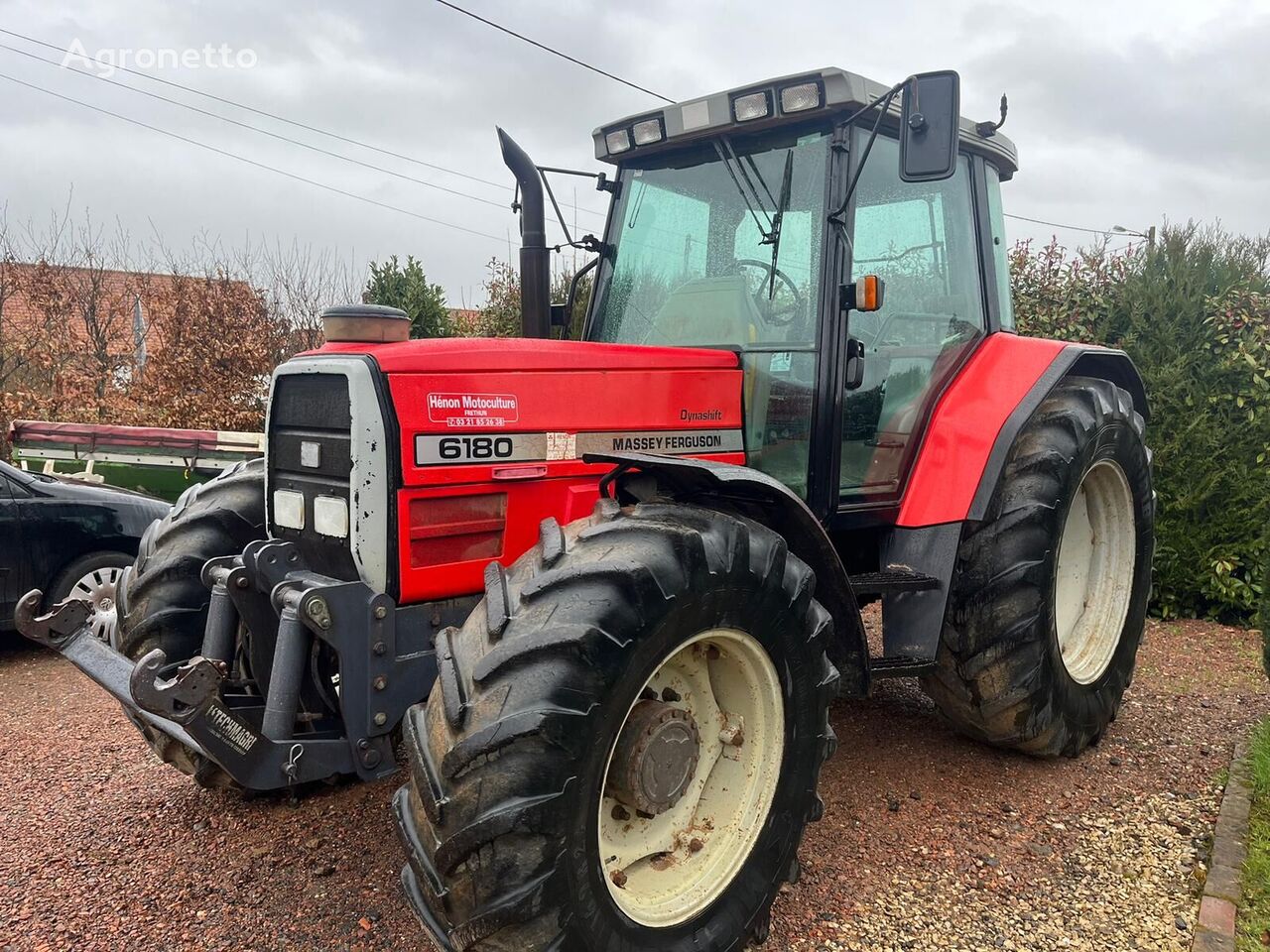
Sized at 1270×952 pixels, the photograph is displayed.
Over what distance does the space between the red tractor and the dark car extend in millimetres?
2881

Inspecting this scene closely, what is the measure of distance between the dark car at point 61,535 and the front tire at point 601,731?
4.20m

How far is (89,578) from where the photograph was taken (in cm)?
569

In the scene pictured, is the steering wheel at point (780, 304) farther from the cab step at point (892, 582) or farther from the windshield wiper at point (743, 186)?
the cab step at point (892, 582)

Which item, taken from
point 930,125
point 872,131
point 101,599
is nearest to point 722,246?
point 872,131

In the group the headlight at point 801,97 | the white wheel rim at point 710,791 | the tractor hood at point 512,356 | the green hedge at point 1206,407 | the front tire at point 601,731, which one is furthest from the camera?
the green hedge at point 1206,407

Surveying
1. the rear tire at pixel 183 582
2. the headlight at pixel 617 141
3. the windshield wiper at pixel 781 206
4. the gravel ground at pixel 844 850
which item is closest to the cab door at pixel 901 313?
the windshield wiper at pixel 781 206

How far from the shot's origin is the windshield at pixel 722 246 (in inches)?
125

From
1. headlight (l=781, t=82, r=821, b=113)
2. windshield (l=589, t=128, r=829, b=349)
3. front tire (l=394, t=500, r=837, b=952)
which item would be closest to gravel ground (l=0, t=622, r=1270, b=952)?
front tire (l=394, t=500, r=837, b=952)

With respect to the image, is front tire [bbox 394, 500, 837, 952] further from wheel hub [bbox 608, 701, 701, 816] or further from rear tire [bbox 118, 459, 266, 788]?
rear tire [bbox 118, 459, 266, 788]

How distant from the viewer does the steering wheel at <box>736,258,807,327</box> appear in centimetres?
319

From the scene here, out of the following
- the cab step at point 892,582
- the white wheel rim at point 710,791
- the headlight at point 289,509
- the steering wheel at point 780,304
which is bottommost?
the white wheel rim at point 710,791

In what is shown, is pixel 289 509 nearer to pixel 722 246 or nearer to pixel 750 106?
pixel 722 246

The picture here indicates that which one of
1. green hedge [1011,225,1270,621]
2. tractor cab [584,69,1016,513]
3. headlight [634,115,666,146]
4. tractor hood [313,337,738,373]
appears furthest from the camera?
green hedge [1011,225,1270,621]

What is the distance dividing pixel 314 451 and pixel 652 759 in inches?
49.7
